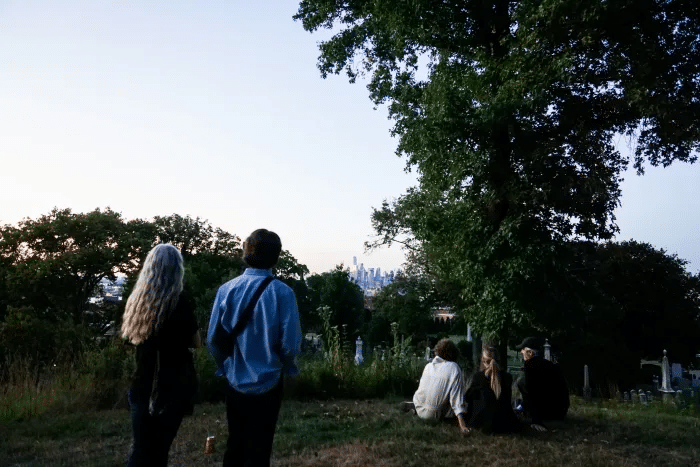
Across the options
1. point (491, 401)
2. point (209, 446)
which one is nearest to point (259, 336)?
point (209, 446)

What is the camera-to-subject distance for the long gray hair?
13.3 feet

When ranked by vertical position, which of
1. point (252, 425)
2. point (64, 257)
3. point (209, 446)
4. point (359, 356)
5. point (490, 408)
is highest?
point (64, 257)


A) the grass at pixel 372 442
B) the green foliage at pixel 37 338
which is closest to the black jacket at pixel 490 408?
the grass at pixel 372 442

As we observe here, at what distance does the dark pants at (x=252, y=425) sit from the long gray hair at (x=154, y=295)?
654mm

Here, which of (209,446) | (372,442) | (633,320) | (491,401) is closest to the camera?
(209,446)

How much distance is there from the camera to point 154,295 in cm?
407

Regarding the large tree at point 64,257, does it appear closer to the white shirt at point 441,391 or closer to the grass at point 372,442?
the grass at point 372,442

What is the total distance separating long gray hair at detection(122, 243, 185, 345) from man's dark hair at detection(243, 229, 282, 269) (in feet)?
1.46

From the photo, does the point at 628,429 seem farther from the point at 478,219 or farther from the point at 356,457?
the point at 478,219

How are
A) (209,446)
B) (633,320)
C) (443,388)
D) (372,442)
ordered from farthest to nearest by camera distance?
(633,320) → (443,388) → (372,442) → (209,446)

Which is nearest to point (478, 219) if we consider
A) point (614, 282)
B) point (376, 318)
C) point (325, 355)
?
point (325, 355)

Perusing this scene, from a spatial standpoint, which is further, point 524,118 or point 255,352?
point 524,118

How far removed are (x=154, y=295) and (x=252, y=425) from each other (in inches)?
39.7

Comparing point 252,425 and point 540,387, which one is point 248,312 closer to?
point 252,425
